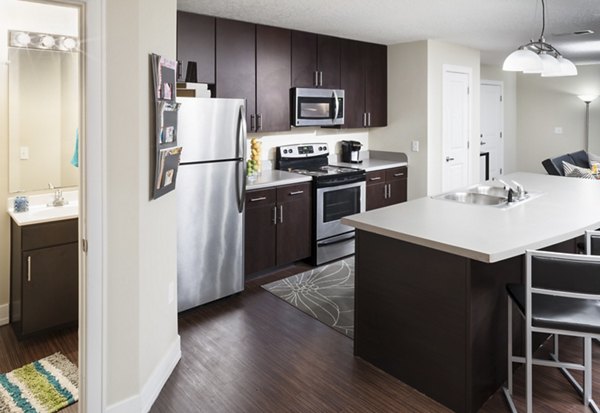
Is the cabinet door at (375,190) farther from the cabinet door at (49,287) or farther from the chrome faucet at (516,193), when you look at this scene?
the cabinet door at (49,287)

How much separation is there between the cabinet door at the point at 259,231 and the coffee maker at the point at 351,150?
1.64m

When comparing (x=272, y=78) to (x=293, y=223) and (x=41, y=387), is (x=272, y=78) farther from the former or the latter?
(x=41, y=387)

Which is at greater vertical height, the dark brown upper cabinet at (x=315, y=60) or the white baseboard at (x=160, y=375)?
the dark brown upper cabinet at (x=315, y=60)

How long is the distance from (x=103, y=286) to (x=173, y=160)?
2.73 feet

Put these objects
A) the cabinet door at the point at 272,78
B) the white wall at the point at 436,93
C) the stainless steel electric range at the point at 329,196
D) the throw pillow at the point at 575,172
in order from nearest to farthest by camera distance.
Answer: the cabinet door at the point at 272,78 → the stainless steel electric range at the point at 329,196 → the white wall at the point at 436,93 → the throw pillow at the point at 575,172

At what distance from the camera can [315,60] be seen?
479cm

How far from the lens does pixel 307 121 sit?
4758 mm

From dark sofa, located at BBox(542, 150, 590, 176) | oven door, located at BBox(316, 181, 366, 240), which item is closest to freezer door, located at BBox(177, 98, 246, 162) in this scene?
oven door, located at BBox(316, 181, 366, 240)

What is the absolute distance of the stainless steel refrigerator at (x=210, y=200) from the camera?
3207 millimetres

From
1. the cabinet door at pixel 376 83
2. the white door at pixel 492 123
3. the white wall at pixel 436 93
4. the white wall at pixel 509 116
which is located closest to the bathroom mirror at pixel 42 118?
the cabinet door at pixel 376 83

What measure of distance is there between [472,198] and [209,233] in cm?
Result: 205

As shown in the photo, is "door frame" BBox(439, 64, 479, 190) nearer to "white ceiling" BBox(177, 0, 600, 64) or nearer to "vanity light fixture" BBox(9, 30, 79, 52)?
→ "white ceiling" BBox(177, 0, 600, 64)

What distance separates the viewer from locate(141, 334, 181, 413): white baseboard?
7.32ft

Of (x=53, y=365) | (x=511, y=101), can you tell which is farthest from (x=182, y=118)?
(x=511, y=101)
